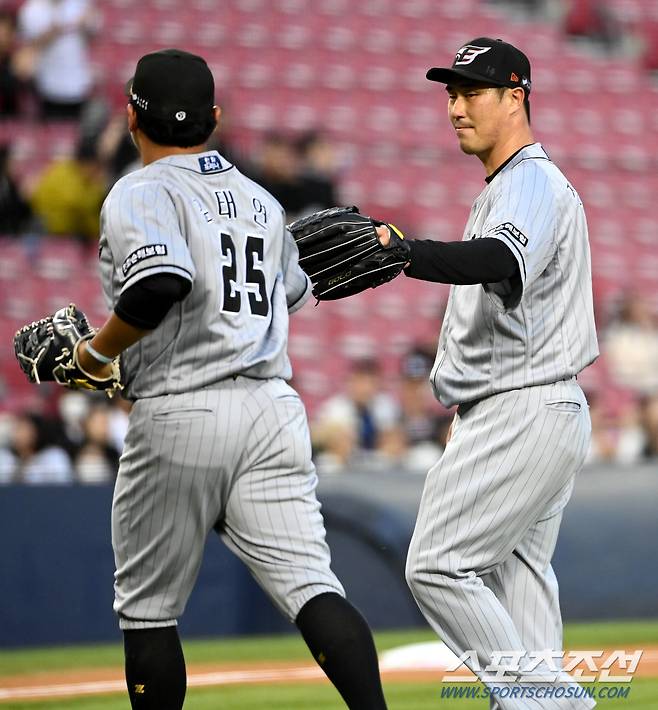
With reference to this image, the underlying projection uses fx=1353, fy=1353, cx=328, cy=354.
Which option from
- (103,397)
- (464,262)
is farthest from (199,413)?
(103,397)

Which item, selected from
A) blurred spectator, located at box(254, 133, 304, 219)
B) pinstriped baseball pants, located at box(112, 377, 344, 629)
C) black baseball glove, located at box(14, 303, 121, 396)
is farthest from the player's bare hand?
blurred spectator, located at box(254, 133, 304, 219)

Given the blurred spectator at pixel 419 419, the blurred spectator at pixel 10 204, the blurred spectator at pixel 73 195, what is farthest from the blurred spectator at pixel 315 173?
the blurred spectator at pixel 10 204

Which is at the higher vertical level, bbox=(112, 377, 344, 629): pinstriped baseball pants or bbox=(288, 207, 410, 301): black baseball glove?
bbox=(288, 207, 410, 301): black baseball glove

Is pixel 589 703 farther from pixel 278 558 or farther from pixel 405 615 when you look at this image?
pixel 405 615

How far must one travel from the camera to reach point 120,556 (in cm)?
355

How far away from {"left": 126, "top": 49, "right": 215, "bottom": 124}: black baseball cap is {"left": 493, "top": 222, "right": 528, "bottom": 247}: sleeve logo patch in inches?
31.9

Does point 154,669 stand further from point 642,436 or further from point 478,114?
point 642,436

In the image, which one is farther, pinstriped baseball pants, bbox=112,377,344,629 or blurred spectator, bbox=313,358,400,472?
blurred spectator, bbox=313,358,400,472

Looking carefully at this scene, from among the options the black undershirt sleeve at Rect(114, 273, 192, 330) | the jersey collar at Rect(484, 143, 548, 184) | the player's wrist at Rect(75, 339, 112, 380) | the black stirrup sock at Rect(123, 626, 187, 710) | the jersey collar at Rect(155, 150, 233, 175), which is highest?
the jersey collar at Rect(155, 150, 233, 175)

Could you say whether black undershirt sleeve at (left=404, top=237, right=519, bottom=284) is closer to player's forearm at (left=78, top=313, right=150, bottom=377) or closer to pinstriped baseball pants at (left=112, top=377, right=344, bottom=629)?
pinstriped baseball pants at (left=112, top=377, right=344, bottom=629)

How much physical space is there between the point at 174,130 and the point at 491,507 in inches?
50.2

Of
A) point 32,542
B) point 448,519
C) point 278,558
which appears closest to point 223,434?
point 278,558

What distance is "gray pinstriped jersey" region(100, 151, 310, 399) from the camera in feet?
11.0

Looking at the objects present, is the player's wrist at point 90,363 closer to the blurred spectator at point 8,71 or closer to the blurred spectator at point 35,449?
the blurred spectator at point 35,449
